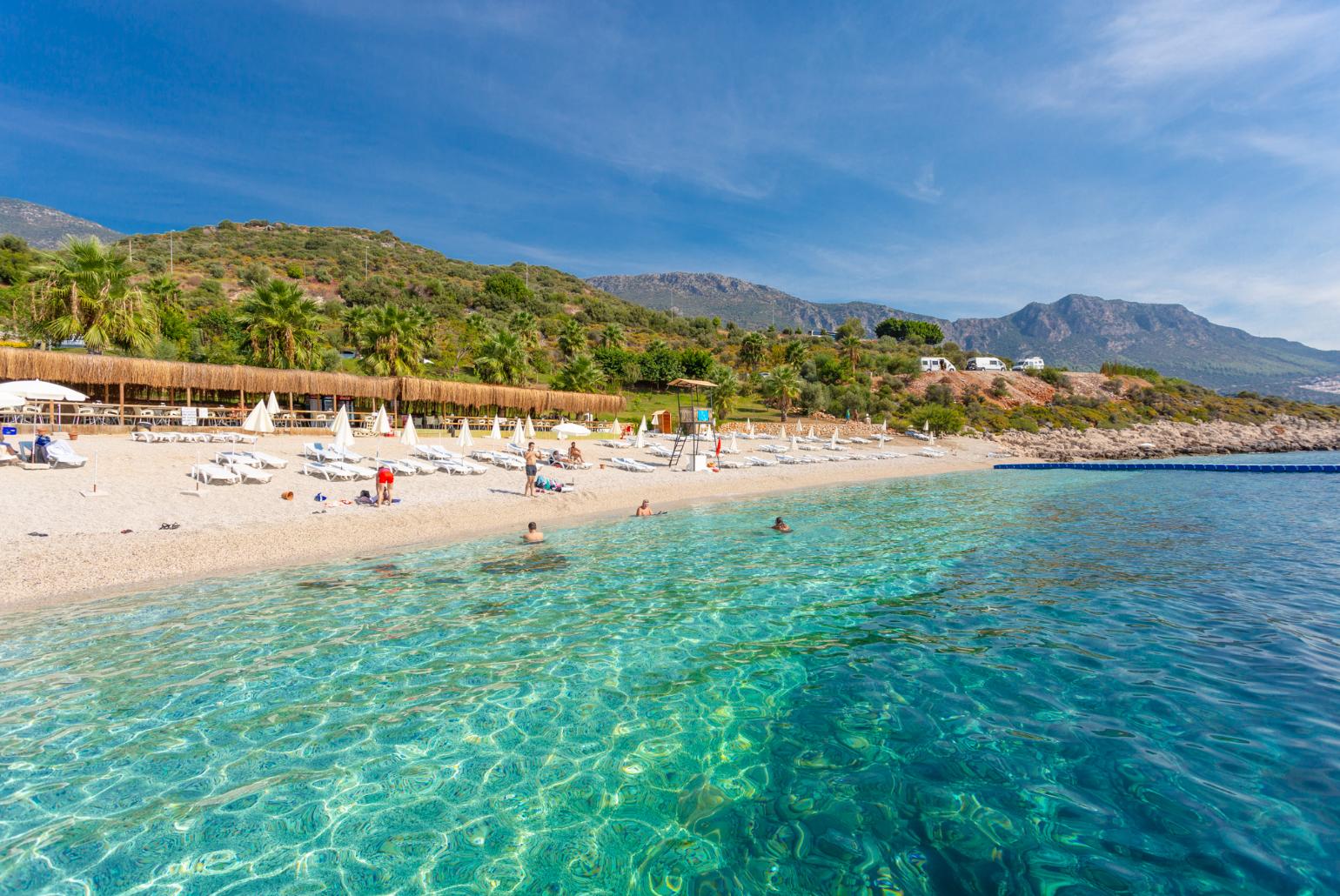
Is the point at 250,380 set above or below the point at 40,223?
below

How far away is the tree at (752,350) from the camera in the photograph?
60969 millimetres

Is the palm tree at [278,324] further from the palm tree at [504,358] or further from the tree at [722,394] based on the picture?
the tree at [722,394]

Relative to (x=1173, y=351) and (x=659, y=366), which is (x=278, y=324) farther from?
(x=1173, y=351)

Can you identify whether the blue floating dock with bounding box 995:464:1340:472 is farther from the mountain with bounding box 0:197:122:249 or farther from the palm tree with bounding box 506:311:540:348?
the mountain with bounding box 0:197:122:249

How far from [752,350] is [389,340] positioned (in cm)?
3910

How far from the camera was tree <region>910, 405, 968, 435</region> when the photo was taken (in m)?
Answer: 47.6

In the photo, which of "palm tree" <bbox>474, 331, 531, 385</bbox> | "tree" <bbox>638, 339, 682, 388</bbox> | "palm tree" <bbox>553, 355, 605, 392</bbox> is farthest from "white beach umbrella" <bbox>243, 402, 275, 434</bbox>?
"tree" <bbox>638, 339, 682, 388</bbox>

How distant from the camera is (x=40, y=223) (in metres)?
155

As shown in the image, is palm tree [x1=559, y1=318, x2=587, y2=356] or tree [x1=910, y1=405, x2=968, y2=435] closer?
tree [x1=910, y1=405, x2=968, y2=435]

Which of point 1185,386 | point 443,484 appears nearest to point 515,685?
point 443,484

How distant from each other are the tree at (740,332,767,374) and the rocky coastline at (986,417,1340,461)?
2402 centimetres

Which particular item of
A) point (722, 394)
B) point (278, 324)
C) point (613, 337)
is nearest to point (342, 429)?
point (278, 324)

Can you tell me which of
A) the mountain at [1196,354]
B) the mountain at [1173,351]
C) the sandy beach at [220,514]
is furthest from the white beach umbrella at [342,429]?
the mountain at [1196,354]

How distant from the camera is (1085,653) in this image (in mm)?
6711
